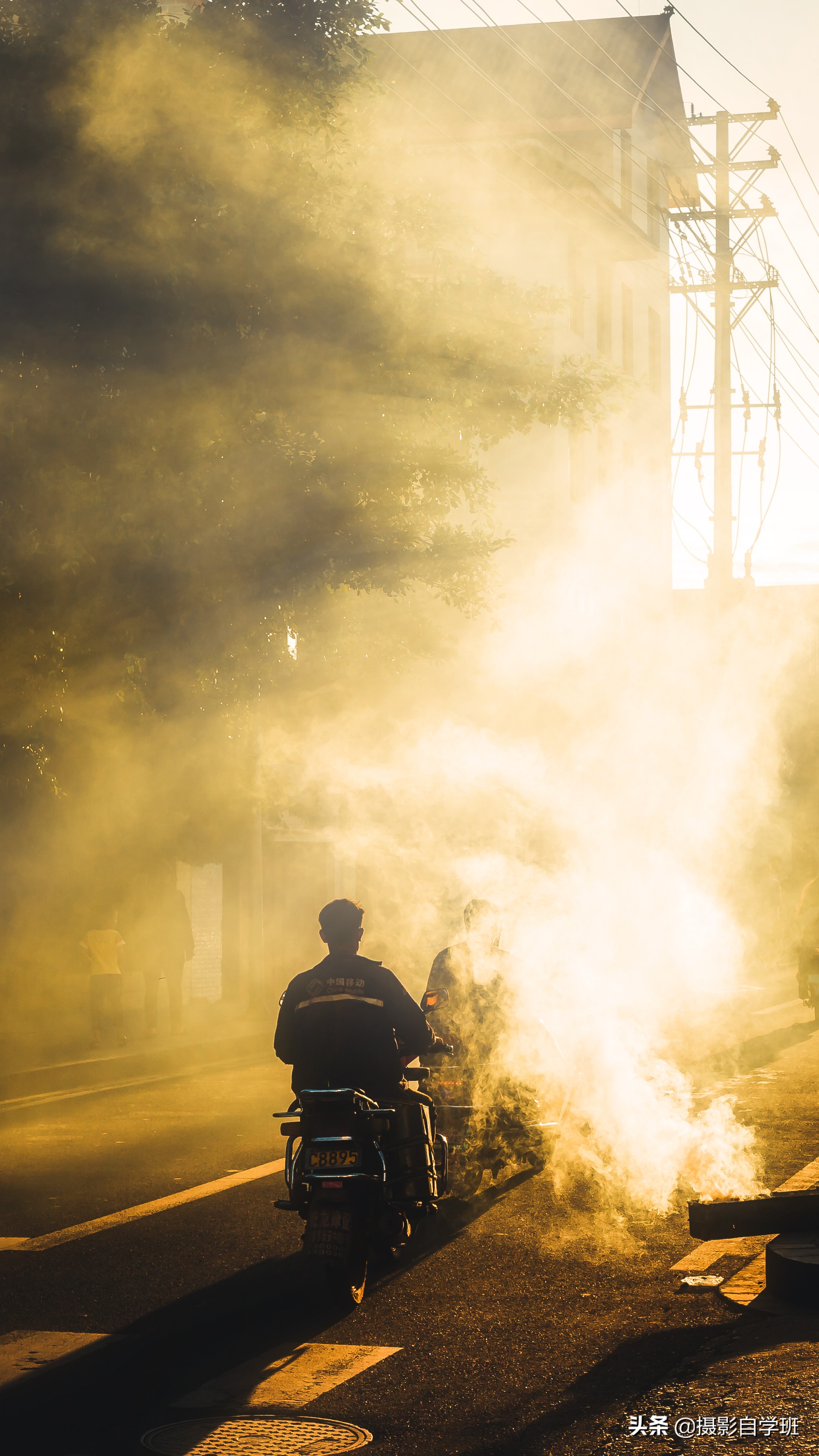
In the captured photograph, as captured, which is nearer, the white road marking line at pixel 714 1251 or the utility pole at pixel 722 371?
the white road marking line at pixel 714 1251

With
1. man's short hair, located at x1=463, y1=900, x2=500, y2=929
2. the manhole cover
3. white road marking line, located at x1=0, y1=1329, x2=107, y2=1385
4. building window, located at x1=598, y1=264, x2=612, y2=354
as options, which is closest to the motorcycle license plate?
white road marking line, located at x1=0, y1=1329, x2=107, y2=1385

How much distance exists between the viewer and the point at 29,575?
12641 mm

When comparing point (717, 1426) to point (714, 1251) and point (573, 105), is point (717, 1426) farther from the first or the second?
point (573, 105)

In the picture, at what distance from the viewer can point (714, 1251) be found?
6691 mm

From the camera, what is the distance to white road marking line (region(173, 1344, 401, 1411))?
4781mm

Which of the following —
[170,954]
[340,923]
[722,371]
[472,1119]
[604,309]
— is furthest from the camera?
[604,309]

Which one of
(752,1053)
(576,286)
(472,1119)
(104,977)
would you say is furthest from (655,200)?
(472,1119)

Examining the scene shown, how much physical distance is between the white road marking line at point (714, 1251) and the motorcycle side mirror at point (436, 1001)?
2.31m

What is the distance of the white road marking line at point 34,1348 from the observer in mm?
5078

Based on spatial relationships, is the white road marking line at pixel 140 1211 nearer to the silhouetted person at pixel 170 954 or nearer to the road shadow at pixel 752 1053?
the road shadow at pixel 752 1053

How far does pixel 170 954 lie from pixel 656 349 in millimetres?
31924

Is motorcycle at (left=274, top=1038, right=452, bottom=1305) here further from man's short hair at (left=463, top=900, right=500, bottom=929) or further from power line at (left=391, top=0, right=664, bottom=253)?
power line at (left=391, top=0, right=664, bottom=253)

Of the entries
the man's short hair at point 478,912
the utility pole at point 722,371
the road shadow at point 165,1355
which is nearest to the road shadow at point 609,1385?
Result: the road shadow at point 165,1355

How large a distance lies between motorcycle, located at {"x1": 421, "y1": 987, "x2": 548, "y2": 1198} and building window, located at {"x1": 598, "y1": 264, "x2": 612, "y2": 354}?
3297 centimetres
